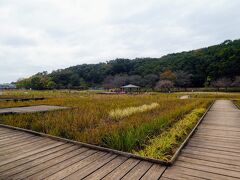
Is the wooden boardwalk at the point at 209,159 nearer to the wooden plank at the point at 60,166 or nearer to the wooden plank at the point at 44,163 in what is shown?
the wooden plank at the point at 60,166

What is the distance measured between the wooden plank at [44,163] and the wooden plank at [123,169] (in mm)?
1026

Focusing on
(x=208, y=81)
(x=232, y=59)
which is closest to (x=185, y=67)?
(x=208, y=81)

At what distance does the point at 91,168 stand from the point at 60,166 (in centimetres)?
52

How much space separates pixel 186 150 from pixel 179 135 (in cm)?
95

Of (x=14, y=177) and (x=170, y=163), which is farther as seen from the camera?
(x=170, y=163)

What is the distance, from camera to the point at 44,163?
123 inches

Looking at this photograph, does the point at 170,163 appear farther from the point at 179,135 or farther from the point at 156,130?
the point at 156,130

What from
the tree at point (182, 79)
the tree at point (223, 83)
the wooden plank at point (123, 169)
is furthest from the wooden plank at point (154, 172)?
the tree at point (182, 79)

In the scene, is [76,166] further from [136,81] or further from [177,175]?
[136,81]

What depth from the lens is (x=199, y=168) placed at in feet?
9.77

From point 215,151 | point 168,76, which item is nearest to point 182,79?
point 168,76

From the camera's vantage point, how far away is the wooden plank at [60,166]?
2701mm

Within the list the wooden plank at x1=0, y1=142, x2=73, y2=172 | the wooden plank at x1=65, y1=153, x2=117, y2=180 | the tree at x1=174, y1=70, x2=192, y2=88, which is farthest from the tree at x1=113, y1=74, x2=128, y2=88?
the wooden plank at x1=65, y1=153, x2=117, y2=180

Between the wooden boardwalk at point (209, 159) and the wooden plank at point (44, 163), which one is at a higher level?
the wooden plank at point (44, 163)
